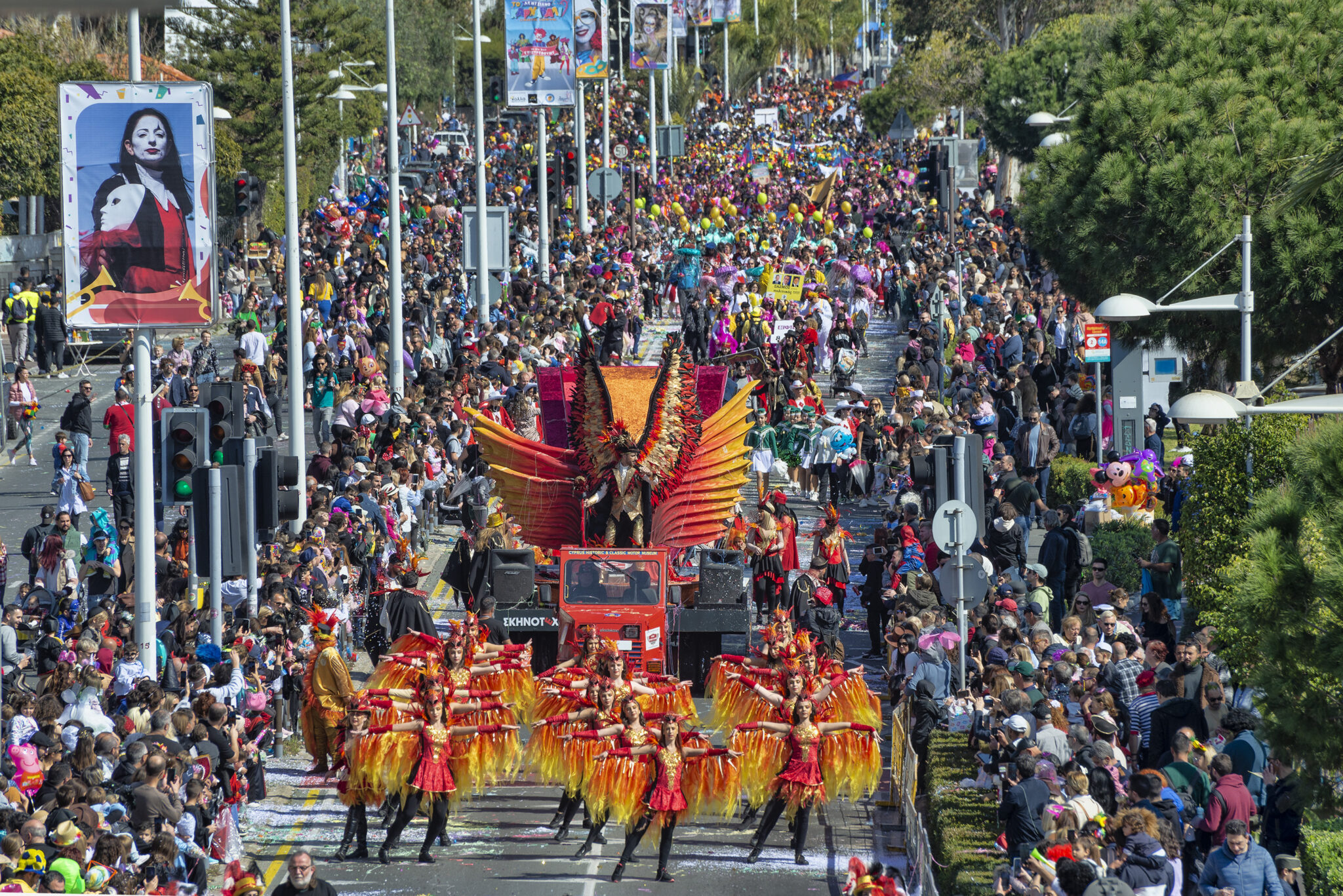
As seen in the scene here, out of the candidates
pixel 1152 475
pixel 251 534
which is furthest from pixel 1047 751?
pixel 1152 475

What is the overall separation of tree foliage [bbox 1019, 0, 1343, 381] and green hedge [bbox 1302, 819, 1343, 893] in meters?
11.7

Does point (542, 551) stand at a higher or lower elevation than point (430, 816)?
higher

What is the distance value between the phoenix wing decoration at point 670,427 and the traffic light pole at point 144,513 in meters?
5.84

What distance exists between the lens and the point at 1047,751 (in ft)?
46.9

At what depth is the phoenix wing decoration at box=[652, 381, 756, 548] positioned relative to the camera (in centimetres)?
2133

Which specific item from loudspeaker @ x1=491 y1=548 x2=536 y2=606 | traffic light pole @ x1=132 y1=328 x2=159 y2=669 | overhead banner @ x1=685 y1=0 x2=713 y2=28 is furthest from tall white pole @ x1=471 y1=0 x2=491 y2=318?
overhead banner @ x1=685 y1=0 x2=713 y2=28

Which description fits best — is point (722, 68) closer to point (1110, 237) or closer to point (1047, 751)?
point (1110, 237)

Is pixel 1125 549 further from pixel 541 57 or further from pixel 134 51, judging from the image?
pixel 541 57

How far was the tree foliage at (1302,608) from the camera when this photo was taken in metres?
11.4

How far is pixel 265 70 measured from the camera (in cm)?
5731

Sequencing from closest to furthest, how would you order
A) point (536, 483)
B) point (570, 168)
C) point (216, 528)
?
point (216, 528) → point (536, 483) → point (570, 168)

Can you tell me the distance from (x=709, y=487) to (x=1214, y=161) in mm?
7448

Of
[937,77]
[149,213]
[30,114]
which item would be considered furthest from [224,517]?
[937,77]

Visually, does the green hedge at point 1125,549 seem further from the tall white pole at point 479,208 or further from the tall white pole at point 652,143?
the tall white pole at point 652,143
